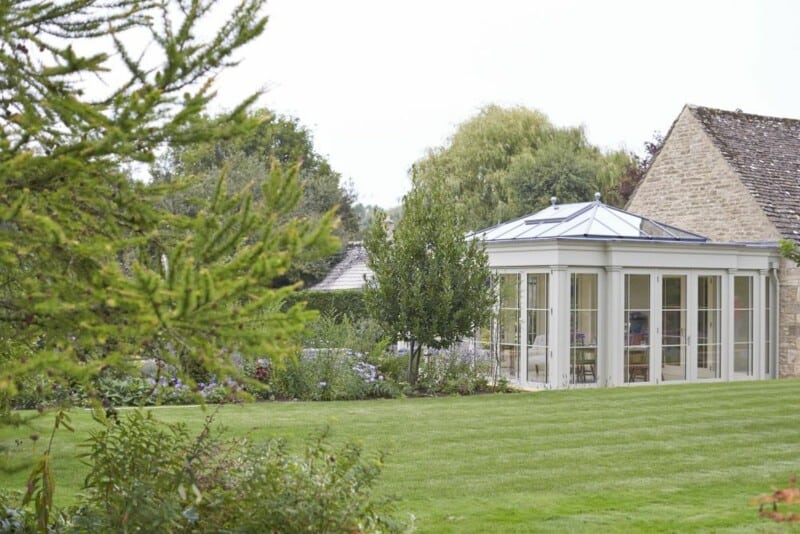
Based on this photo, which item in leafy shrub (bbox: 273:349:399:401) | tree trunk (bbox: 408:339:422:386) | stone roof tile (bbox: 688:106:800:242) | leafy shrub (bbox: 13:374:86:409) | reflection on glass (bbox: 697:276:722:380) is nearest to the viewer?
leafy shrub (bbox: 13:374:86:409)

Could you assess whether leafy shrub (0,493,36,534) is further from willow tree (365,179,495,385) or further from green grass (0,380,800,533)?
willow tree (365,179,495,385)

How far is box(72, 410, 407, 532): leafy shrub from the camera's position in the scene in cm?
502

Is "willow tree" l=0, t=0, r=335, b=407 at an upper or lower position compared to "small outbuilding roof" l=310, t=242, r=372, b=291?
lower

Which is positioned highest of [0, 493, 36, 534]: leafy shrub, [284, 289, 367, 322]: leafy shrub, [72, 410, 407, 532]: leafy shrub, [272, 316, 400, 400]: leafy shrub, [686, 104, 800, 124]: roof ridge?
[686, 104, 800, 124]: roof ridge

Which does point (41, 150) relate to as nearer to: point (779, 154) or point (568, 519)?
point (568, 519)

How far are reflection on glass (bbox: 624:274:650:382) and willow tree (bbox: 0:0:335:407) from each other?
568 inches

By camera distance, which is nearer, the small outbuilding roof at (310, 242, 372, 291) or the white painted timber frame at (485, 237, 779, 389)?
the white painted timber frame at (485, 237, 779, 389)

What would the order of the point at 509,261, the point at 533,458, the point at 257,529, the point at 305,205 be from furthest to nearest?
the point at 305,205 → the point at 509,261 → the point at 533,458 → the point at 257,529

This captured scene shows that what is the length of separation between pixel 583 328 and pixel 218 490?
1336cm

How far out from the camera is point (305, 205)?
3897 cm

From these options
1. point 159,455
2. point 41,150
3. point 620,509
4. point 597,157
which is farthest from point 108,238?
point 597,157

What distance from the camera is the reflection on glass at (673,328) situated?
1875cm

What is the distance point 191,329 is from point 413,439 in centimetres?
768

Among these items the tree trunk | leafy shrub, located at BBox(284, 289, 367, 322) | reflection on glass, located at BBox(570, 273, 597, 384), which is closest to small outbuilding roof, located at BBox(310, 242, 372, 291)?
leafy shrub, located at BBox(284, 289, 367, 322)
